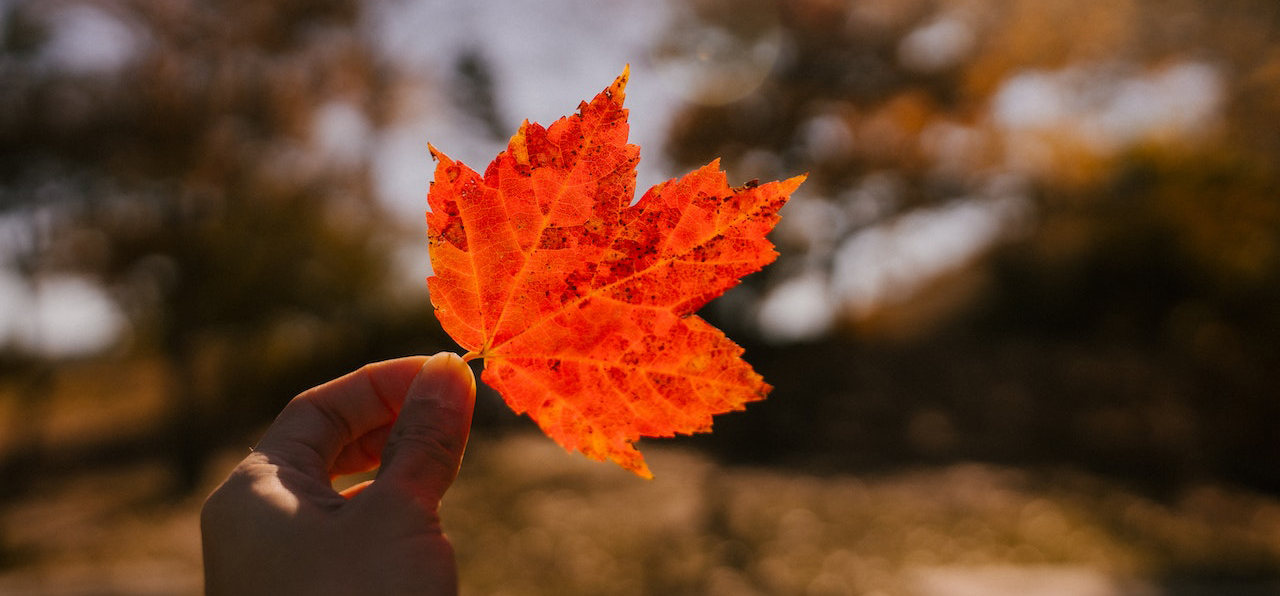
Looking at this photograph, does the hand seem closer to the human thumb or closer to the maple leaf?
the human thumb

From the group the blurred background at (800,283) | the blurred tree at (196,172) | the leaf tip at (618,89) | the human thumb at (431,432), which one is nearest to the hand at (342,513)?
the human thumb at (431,432)

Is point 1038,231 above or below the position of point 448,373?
above

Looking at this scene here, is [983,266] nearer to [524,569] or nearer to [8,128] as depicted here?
[524,569]

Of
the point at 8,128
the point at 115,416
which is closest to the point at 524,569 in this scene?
the point at 8,128

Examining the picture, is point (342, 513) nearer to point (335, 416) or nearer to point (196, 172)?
point (335, 416)

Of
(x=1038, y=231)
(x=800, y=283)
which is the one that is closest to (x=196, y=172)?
(x=800, y=283)
